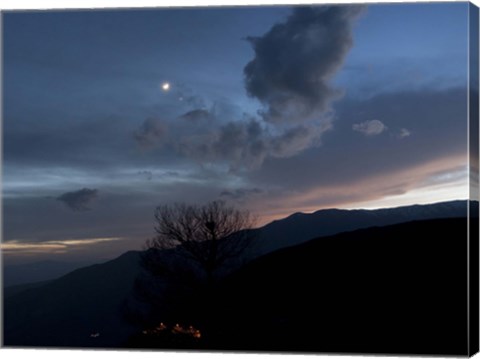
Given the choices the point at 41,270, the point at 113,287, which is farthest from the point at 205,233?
the point at 41,270

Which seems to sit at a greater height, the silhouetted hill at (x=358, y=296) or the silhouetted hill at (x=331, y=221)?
the silhouetted hill at (x=331, y=221)

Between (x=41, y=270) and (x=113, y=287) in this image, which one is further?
(x=113, y=287)

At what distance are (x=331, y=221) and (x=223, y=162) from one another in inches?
52.2

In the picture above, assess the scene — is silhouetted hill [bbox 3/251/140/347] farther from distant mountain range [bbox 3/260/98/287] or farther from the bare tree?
the bare tree

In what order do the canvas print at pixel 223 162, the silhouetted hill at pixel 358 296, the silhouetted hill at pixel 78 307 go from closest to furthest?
the silhouetted hill at pixel 358 296 → the canvas print at pixel 223 162 → the silhouetted hill at pixel 78 307

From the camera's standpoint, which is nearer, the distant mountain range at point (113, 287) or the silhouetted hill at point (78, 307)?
the distant mountain range at point (113, 287)

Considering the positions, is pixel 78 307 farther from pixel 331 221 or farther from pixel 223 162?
pixel 331 221

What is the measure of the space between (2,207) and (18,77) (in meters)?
1.37

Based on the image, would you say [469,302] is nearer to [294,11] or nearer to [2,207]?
[294,11]

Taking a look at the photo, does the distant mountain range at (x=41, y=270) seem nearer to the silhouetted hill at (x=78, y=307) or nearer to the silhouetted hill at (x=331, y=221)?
the silhouetted hill at (x=78, y=307)

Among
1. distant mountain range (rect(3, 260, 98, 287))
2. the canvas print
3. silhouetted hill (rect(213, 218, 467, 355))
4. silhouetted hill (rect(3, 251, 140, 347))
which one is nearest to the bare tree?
the canvas print

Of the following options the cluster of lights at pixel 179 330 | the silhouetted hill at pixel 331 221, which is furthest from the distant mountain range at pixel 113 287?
the cluster of lights at pixel 179 330

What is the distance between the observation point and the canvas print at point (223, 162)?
7.40 meters

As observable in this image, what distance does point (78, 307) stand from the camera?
8133 mm
